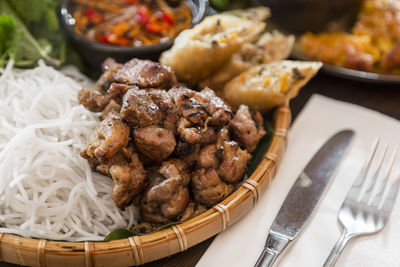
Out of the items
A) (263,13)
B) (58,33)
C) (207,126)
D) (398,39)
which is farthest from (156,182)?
(398,39)

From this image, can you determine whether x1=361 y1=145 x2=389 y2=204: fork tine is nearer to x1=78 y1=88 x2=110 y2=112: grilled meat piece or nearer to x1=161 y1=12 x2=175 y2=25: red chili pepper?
x1=78 y1=88 x2=110 y2=112: grilled meat piece


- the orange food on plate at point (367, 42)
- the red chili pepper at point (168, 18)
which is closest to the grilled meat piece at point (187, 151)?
the red chili pepper at point (168, 18)

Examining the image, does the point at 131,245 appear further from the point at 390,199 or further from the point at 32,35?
the point at 32,35

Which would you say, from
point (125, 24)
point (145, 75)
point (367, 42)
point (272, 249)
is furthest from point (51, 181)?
point (367, 42)

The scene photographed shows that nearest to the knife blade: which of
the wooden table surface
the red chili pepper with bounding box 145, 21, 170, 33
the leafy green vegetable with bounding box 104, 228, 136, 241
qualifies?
the wooden table surface

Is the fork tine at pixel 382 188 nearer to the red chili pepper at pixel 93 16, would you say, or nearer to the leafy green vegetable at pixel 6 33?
the red chili pepper at pixel 93 16
